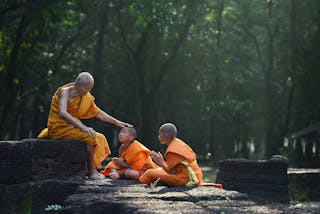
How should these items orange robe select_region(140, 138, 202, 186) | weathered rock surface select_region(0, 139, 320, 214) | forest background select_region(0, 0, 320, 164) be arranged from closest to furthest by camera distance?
weathered rock surface select_region(0, 139, 320, 214) → orange robe select_region(140, 138, 202, 186) → forest background select_region(0, 0, 320, 164)

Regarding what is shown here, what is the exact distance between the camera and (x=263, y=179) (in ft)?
35.3

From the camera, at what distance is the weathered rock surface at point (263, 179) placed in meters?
10.7

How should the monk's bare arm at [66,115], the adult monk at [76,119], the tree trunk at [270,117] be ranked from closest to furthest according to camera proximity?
the monk's bare arm at [66,115] < the adult monk at [76,119] < the tree trunk at [270,117]

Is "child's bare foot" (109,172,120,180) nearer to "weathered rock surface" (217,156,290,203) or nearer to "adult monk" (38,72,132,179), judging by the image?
"adult monk" (38,72,132,179)

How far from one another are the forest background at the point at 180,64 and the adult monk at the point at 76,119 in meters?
11.1

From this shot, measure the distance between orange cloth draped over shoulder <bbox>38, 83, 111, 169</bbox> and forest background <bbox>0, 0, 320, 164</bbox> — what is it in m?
11.0

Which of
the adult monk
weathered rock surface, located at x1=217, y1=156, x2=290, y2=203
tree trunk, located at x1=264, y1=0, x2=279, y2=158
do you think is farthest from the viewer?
tree trunk, located at x1=264, y1=0, x2=279, y2=158

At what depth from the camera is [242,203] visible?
259 inches

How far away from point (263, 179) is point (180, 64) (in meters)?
25.2

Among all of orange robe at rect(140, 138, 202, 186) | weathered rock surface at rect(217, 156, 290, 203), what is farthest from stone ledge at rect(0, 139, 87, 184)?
weathered rock surface at rect(217, 156, 290, 203)

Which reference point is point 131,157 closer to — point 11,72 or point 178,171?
point 178,171

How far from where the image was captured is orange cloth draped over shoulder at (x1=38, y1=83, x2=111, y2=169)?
9219 millimetres

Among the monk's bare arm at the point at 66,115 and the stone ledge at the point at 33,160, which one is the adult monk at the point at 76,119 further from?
the stone ledge at the point at 33,160

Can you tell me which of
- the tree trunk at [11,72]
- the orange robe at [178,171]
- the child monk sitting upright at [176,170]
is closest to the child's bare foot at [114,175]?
the child monk sitting upright at [176,170]
